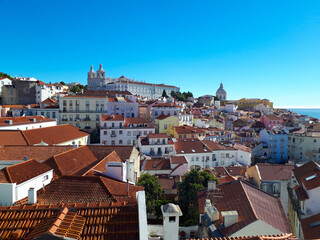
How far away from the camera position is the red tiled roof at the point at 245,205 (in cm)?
1234

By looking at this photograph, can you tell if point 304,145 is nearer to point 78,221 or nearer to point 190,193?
point 190,193

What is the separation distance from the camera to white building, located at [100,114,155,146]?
4409 centimetres

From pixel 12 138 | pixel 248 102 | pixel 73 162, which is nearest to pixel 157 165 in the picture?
pixel 73 162

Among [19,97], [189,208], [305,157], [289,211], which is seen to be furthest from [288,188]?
[19,97]

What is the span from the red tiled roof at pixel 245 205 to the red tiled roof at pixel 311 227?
63.1 inches

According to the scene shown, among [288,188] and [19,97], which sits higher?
[19,97]

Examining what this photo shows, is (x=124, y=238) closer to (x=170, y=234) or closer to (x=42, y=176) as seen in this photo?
(x=170, y=234)

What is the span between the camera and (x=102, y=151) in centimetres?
2192

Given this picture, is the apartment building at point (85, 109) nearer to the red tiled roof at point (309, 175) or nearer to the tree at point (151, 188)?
the tree at point (151, 188)

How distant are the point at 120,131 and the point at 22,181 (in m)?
32.9

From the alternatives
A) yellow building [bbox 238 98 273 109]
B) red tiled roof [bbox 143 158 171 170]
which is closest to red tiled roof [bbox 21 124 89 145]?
red tiled roof [bbox 143 158 171 170]

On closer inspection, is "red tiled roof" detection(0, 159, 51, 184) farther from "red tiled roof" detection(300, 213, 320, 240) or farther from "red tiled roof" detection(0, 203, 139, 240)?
"red tiled roof" detection(300, 213, 320, 240)

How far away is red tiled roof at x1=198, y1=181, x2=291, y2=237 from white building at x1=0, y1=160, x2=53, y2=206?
9.66m

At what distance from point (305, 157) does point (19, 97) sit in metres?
72.9
